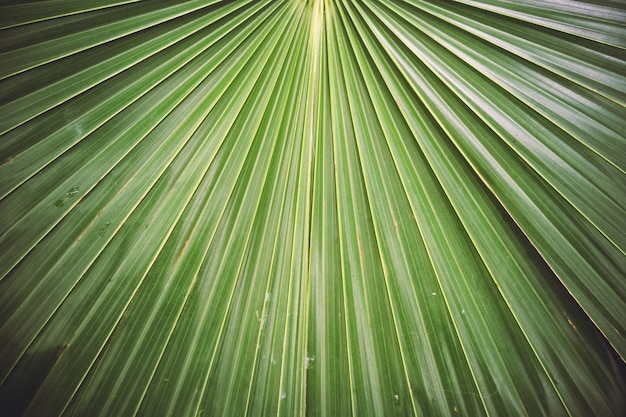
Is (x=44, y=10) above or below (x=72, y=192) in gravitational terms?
above

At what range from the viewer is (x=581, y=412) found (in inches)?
24.1

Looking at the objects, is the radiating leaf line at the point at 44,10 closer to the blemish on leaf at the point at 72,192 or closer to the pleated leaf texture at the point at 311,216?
the pleated leaf texture at the point at 311,216

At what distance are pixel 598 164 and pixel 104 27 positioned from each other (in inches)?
41.8

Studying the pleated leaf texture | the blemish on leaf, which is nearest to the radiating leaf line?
the pleated leaf texture

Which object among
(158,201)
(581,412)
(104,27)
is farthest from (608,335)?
(104,27)

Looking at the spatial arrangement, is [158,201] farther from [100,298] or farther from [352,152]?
[352,152]

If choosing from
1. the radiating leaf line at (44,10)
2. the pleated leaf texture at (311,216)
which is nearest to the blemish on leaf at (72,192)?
the pleated leaf texture at (311,216)

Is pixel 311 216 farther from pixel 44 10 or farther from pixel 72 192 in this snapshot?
pixel 44 10

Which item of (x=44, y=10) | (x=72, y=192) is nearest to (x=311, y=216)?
(x=72, y=192)

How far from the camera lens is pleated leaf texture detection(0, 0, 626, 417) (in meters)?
0.59

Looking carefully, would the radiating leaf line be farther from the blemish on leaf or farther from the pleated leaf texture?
the blemish on leaf

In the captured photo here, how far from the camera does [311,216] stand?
721mm

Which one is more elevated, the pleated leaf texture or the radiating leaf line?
the radiating leaf line

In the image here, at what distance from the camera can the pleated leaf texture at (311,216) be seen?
1.92 feet
